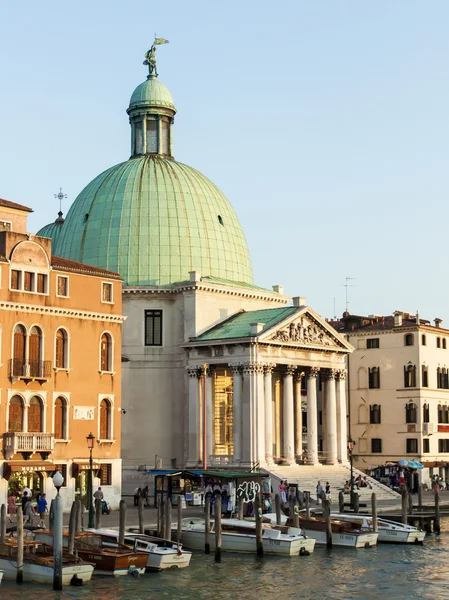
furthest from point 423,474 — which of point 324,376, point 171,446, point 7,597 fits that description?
point 7,597

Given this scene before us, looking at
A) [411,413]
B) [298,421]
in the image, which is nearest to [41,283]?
[298,421]

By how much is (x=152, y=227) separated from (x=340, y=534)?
30555mm

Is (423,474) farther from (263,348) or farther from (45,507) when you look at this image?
(45,507)

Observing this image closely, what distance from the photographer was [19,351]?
49469 mm

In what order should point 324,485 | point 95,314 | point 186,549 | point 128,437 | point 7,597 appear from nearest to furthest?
1. point 7,597
2. point 186,549
3. point 95,314
4. point 324,485
5. point 128,437

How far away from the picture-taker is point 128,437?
66.9 metres

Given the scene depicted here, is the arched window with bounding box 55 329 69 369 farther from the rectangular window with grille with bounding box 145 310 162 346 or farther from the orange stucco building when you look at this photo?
the rectangular window with grille with bounding box 145 310 162 346

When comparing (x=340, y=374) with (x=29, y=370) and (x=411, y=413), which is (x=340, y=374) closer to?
(x=411, y=413)

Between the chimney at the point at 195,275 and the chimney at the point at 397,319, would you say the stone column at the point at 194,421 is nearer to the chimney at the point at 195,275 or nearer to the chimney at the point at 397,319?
the chimney at the point at 195,275

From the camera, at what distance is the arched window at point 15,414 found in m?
49.0

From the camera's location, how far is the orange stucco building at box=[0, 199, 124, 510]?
160 feet

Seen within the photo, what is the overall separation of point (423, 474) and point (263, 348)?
18.7 meters

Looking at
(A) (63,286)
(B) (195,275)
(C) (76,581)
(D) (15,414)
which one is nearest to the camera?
(C) (76,581)

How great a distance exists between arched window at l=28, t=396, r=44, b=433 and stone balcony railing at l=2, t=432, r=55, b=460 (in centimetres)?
75
